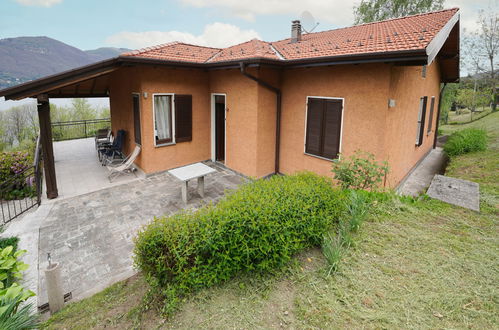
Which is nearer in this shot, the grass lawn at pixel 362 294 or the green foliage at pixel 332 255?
the grass lawn at pixel 362 294

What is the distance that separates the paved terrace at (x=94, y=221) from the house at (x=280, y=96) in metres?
0.80

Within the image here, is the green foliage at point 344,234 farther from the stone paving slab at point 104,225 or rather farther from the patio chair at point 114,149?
the patio chair at point 114,149

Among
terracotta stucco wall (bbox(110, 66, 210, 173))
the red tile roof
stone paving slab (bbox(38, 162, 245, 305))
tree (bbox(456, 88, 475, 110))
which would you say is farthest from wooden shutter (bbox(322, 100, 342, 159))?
tree (bbox(456, 88, 475, 110))

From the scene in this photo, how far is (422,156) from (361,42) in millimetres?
6981

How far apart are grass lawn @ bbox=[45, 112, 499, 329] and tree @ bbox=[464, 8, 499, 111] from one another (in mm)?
27492

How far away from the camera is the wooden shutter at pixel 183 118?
8.74 m

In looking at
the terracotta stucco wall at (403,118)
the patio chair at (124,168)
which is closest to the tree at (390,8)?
the terracotta stucco wall at (403,118)

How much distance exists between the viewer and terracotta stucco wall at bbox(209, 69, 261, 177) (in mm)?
7910

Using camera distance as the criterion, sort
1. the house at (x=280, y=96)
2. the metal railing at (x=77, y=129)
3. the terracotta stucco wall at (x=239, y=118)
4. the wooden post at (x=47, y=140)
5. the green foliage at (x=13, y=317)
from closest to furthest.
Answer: the green foliage at (x=13, y=317) < the house at (x=280, y=96) < the wooden post at (x=47, y=140) < the terracotta stucco wall at (x=239, y=118) < the metal railing at (x=77, y=129)

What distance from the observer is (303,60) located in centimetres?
672

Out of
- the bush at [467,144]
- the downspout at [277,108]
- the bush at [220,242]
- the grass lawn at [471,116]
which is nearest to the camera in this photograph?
the bush at [220,242]

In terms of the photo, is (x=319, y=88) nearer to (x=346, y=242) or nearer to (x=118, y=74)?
(x=346, y=242)

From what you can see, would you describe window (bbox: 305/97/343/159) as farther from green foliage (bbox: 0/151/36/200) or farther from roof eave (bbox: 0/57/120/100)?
green foliage (bbox: 0/151/36/200)

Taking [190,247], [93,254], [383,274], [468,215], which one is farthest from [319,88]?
[93,254]
